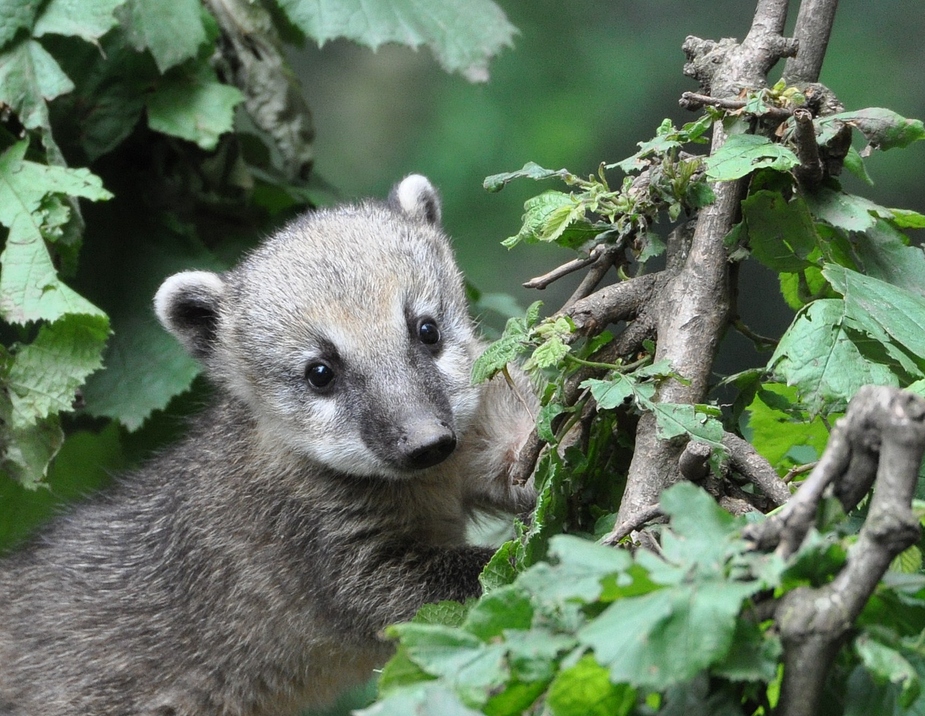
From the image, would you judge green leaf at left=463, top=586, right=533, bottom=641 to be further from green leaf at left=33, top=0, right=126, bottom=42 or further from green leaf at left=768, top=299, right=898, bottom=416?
green leaf at left=33, top=0, right=126, bottom=42

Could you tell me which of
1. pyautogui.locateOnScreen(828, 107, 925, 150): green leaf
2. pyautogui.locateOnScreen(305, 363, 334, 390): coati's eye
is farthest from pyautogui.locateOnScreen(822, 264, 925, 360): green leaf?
pyautogui.locateOnScreen(305, 363, 334, 390): coati's eye

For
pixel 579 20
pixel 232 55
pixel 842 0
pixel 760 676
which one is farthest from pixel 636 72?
pixel 760 676

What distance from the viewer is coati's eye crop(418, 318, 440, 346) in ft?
9.79

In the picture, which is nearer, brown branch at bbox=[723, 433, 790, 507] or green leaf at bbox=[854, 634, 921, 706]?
green leaf at bbox=[854, 634, 921, 706]

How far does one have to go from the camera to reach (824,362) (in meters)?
1.89

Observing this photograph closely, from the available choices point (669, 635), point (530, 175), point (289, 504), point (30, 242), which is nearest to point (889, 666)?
point (669, 635)

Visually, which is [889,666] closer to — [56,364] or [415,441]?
[415,441]

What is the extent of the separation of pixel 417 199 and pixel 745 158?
1.61 meters

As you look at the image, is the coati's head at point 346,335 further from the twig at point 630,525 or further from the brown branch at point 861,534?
the brown branch at point 861,534

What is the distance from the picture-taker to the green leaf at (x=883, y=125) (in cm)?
204

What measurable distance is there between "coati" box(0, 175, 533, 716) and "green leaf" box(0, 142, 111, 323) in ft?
1.02

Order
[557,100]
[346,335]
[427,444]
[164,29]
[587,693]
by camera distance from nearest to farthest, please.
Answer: [587,693]
[427,444]
[346,335]
[164,29]
[557,100]

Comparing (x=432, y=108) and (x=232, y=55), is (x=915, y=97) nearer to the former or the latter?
(x=432, y=108)

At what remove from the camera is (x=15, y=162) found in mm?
3330
